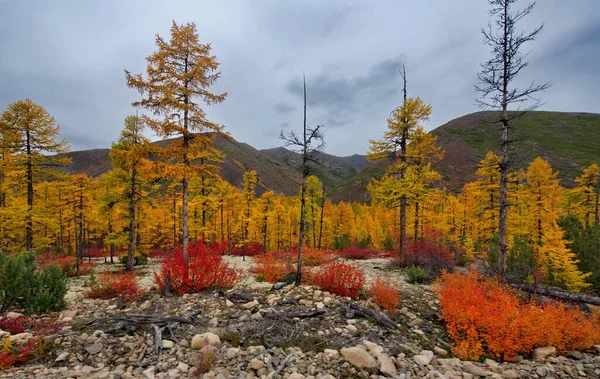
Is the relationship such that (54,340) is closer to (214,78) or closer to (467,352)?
(467,352)

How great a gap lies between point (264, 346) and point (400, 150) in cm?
1452

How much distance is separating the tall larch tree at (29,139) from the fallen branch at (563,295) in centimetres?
2771

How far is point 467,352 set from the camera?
6.84 metres

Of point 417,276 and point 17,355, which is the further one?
point 417,276

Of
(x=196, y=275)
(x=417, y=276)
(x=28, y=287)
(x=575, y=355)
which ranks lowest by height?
(x=417, y=276)

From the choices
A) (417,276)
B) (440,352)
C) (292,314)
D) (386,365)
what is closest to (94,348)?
(292,314)

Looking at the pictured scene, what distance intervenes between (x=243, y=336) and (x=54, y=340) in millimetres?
4441

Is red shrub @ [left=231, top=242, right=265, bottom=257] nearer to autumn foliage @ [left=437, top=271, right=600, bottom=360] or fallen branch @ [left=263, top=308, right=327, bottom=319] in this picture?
fallen branch @ [left=263, top=308, right=327, bottom=319]

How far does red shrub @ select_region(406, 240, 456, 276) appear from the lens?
51.3 feet

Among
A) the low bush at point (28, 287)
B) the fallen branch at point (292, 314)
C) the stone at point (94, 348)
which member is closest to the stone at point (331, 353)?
the fallen branch at point (292, 314)

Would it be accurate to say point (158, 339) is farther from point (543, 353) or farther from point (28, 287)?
point (543, 353)

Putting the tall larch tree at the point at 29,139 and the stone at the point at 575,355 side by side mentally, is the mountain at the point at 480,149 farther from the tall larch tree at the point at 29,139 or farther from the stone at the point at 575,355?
the stone at the point at 575,355

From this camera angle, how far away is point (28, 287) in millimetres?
9188

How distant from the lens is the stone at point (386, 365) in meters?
5.59
